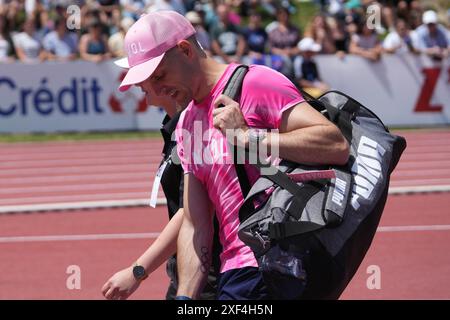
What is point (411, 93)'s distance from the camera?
1925cm

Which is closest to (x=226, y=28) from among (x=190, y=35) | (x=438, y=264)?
(x=438, y=264)

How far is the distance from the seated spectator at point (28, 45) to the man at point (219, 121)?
1575 centimetres

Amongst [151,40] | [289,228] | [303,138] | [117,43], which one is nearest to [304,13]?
[117,43]

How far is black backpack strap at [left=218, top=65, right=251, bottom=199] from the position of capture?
3838 millimetres

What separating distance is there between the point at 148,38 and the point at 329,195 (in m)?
0.89

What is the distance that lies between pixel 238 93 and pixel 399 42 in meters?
16.6

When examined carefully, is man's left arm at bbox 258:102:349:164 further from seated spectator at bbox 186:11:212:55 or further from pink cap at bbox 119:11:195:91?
seated spectator at bbox 186:11:212:55

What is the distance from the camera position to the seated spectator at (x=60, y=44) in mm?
19375

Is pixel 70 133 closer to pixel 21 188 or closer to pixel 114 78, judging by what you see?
pixel 114 78

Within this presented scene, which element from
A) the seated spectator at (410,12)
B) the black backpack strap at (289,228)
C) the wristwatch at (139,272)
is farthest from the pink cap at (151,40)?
the seated spectator at (410,12)

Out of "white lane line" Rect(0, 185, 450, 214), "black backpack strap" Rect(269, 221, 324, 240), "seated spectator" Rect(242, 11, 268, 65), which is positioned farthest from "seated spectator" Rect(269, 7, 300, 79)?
"black backpack strap" Rect(269, 221, 324, 240)

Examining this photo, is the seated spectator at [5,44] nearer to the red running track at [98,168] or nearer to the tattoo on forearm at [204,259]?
the red running track at [98,168]

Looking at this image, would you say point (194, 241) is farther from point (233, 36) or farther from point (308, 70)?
point (233, 36)

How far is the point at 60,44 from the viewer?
1953 centimetres
